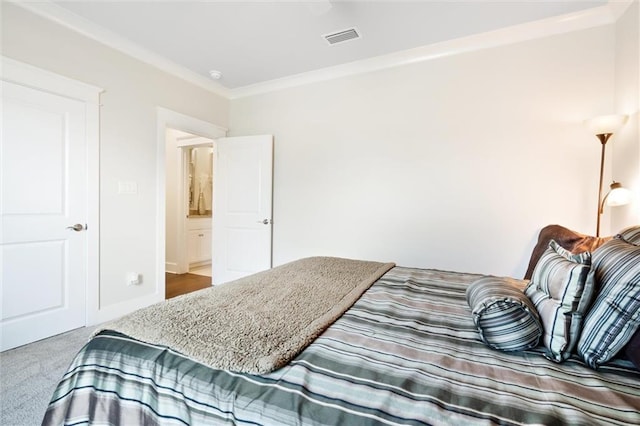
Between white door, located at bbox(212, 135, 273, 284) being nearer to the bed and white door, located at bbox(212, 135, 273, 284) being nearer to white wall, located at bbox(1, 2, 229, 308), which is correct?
white wall, located at bbox(1, 2, 229, 308)

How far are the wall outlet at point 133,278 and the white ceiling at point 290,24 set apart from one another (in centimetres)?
231

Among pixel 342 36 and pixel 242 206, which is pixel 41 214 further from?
pixel 342 36

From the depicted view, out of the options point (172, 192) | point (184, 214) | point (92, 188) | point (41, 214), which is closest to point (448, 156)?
point (92, 188)

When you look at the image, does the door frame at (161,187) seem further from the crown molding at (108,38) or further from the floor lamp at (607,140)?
the floor lamp at (607,140)

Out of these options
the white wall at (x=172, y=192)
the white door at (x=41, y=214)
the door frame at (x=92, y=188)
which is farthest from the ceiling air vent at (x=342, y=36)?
the white wall at (x=172, y=192)

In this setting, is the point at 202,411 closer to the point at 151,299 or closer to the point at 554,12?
the point at 151,299

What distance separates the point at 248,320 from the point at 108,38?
3.11m

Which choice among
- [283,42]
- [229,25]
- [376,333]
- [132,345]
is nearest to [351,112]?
[283,42]

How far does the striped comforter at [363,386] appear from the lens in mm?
635

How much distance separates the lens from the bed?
25.0 inches

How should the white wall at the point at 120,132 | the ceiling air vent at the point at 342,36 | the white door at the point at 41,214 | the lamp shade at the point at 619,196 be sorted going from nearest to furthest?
the lamp shade at the point at 619,196 < the white door at the point at 41,214 < the white wall at the point at 120,132 < the ceiling air vent at the point at 342,36

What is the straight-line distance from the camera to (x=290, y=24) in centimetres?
256

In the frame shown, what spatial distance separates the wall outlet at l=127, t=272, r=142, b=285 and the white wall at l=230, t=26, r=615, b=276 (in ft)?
5.02

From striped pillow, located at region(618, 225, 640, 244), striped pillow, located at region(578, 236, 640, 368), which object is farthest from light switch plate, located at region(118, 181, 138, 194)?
striped pillow, located at region(618, 225, 640, 244)
